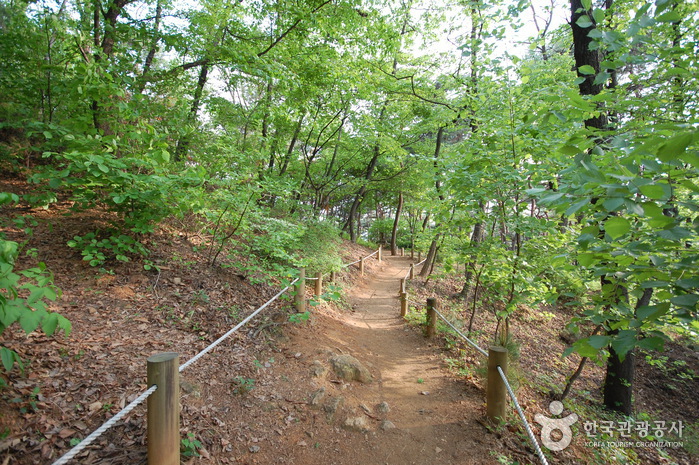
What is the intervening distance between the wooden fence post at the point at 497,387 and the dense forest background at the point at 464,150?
37.4 inches

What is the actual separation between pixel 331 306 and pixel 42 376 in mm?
5368

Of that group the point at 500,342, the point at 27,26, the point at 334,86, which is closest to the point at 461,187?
the point at 500,342

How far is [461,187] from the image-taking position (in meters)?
4.41

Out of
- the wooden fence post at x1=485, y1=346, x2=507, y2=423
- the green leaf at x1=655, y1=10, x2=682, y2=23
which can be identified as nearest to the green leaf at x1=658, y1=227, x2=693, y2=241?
the green leaf at x1=655, y1=10, x2=682, y2=23

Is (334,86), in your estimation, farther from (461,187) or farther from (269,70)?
(461,187)

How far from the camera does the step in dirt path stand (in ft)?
10.2

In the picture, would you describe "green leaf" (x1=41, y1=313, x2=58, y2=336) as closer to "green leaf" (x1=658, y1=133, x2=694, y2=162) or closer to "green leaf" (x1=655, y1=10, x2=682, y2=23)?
"green leaf" (x1=658, y1=133, x2=694, y2=162)

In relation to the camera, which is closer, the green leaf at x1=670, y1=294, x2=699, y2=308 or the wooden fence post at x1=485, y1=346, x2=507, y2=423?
the green leaf at x1=670, y1=294, x2=699, y2=308

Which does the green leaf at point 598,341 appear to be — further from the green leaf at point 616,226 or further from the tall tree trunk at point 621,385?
the tall tree trunk at point 621,385

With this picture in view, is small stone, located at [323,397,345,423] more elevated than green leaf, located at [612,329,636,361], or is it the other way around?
green leaf, located at [612,329,636,361]

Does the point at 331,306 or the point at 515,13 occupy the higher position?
the point at 515,13

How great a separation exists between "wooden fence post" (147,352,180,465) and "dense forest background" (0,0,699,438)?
26.1 inches

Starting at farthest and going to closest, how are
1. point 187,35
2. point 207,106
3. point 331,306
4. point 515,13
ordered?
point 207,106 → point 331,306 → point 187,35 → point 515,13

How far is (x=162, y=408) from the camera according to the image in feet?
6.83
